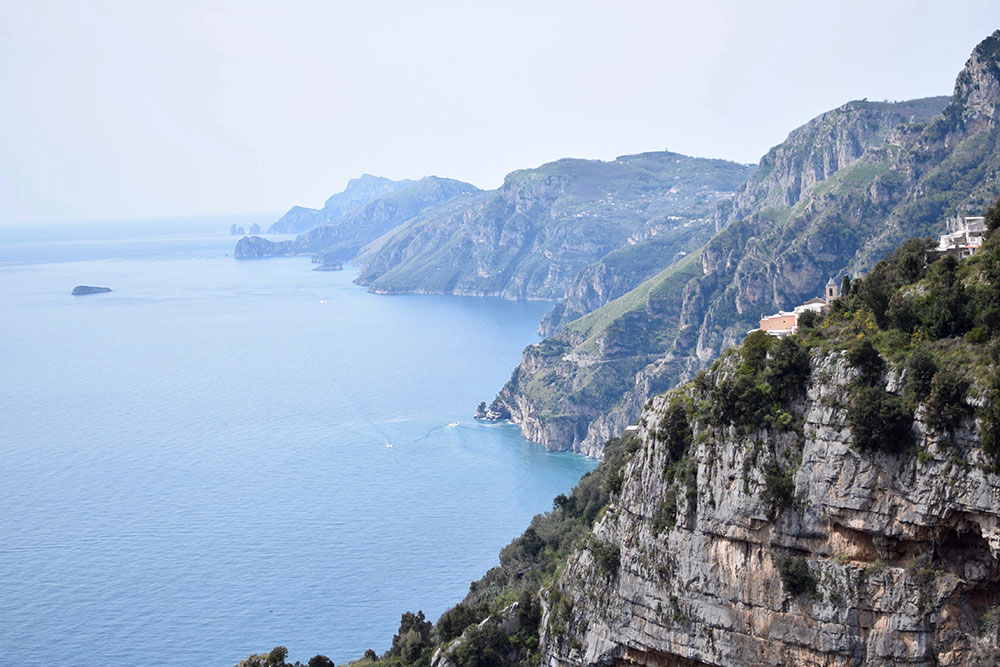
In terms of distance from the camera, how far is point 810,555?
2903 centimetres

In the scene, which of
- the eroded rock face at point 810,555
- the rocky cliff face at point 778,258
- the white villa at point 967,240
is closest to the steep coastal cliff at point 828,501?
the eroded rock face at point 810,555

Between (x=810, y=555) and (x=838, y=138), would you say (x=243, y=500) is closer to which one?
(x=810, y=555)

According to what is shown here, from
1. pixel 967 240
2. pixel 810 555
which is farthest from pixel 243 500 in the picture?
pixel 810 555

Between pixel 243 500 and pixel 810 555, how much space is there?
269 feet

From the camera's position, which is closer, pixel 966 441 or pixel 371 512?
pixel 966 441

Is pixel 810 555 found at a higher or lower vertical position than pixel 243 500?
higher

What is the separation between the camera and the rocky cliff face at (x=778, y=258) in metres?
122

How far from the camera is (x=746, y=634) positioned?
99.1 feet

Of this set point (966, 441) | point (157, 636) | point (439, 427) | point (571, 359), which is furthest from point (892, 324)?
point (571, 359)

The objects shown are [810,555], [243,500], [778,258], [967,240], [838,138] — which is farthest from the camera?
[838,138]

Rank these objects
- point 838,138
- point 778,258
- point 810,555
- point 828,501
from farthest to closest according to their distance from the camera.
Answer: point 838,138 < point 778,258 < point 810,555 < point 828,501

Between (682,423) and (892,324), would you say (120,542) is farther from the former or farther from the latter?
(892,324)

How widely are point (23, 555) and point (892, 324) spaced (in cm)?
7978

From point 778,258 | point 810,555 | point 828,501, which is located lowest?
point 810,555
